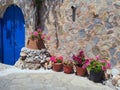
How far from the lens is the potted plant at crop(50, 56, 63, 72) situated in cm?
837

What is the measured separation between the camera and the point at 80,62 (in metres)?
7.86

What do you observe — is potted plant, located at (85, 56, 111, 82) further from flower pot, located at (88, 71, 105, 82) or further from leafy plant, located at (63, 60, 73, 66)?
leafy plant, located at (63, 60, 73, 66)

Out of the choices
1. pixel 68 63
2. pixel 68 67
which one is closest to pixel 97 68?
pixel 68 67

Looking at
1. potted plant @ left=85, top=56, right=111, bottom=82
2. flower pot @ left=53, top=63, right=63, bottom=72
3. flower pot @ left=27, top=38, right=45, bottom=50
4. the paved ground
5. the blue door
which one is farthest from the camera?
the blue door

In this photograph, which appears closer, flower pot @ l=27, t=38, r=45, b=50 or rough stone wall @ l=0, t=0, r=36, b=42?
flower pot @ l=27, t=38, r=45, b=50

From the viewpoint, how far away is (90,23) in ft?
25.8

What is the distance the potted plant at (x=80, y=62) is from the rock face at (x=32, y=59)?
134 centimetres

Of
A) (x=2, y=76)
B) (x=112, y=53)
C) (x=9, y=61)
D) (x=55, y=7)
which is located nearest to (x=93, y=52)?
(x=112, y=53)

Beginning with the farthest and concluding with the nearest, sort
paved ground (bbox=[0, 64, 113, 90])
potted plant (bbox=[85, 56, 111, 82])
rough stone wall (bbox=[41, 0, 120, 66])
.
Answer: rough stone wall (bbox=[41, 0, 120, 66])
potted plant (bbox=[85, 56, 111, 82])
paved ground (bbox=[0, 64, 113, 90])

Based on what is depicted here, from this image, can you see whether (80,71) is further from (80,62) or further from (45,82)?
(45,82)

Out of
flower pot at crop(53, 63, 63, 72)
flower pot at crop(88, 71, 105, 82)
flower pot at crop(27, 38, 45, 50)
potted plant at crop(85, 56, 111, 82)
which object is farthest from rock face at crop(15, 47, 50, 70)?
flower pot at crop(88, 71, 105, 82)

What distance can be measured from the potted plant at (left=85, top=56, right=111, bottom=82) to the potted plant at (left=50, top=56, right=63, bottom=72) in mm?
1299

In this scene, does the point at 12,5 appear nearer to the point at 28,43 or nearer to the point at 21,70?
the point at 28,43

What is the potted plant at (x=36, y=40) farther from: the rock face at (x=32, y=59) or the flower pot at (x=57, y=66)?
the flower pot at (x=57, y=66)
